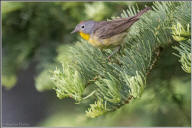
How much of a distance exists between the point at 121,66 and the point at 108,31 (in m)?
0.46

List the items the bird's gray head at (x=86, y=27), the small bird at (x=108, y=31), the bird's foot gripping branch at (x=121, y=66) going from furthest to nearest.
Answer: the bird's gray head at (x=86, y=27)
the small bird at (x=108, y=31)
the bird's foot gripping branch at (x=121, y=66)

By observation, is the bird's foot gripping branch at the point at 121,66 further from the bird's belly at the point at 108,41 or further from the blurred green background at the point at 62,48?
the blurred green background at the point at 62,48

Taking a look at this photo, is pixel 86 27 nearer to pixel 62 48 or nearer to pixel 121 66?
pixel 62 48

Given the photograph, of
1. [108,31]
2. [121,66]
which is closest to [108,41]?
[108,31]

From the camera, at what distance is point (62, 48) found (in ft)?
6.34

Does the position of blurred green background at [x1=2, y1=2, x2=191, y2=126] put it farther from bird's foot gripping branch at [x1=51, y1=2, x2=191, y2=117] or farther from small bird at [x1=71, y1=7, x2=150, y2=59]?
bird's foot gripping branch at [x1=51, y1=2, x2=191, y2=117]

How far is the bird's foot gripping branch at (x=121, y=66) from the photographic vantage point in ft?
3.59

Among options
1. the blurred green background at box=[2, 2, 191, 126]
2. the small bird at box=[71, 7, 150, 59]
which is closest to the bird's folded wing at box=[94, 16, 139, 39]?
the small bird at box=[71, 7, 150, 59]

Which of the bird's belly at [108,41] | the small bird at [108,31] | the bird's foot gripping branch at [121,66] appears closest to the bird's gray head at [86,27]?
the small bird at [108,31]

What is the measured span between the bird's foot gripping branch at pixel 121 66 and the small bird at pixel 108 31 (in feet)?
0.11

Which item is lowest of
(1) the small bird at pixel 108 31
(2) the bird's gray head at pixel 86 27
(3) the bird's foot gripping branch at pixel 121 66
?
(3) the bird's foot gripping branch at pixel 121 66

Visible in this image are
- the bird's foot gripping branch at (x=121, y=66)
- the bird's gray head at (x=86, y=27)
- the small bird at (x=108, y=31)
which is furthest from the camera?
the bird's gray head at (x=86, y=27)

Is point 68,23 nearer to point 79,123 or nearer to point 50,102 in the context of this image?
point 79,123

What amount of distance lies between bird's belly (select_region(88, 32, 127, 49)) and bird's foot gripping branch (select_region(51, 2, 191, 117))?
4 centimetres
